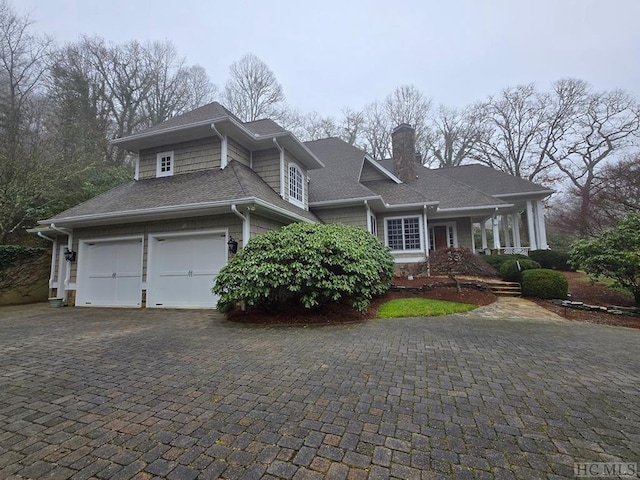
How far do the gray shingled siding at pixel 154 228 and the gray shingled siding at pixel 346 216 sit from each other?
18.5 feet

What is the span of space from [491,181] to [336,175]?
10602mm

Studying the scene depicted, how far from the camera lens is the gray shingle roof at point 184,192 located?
26.5 feet

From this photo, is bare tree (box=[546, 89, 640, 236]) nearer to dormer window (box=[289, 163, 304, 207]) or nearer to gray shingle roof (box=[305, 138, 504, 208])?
gray shingle roof (box=[305, 138, 504, 208])

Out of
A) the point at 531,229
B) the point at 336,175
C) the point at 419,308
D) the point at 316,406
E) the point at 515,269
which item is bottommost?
the point at 316,406

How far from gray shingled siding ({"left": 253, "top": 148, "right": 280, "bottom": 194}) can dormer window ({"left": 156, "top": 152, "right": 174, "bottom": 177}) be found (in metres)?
2.99

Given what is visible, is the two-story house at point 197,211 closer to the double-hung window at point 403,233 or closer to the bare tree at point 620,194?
the double-hung window at point 403,233

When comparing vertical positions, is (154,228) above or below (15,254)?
above

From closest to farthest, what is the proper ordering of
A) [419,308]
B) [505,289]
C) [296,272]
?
[296,272] → [419,308] → [505,289]

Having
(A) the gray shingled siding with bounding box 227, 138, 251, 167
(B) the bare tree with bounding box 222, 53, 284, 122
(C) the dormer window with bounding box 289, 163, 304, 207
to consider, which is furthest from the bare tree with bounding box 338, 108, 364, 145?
(A) the gray shingled siding with bounding box 227, 138, 251, 167

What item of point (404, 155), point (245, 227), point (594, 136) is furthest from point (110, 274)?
point (594, 136)

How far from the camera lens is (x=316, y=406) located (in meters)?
2.71

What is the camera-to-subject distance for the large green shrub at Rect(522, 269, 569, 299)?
8969 millimetres

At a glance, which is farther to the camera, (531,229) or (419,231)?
(531,229)

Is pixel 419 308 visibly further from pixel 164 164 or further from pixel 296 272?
pixel 164 164
